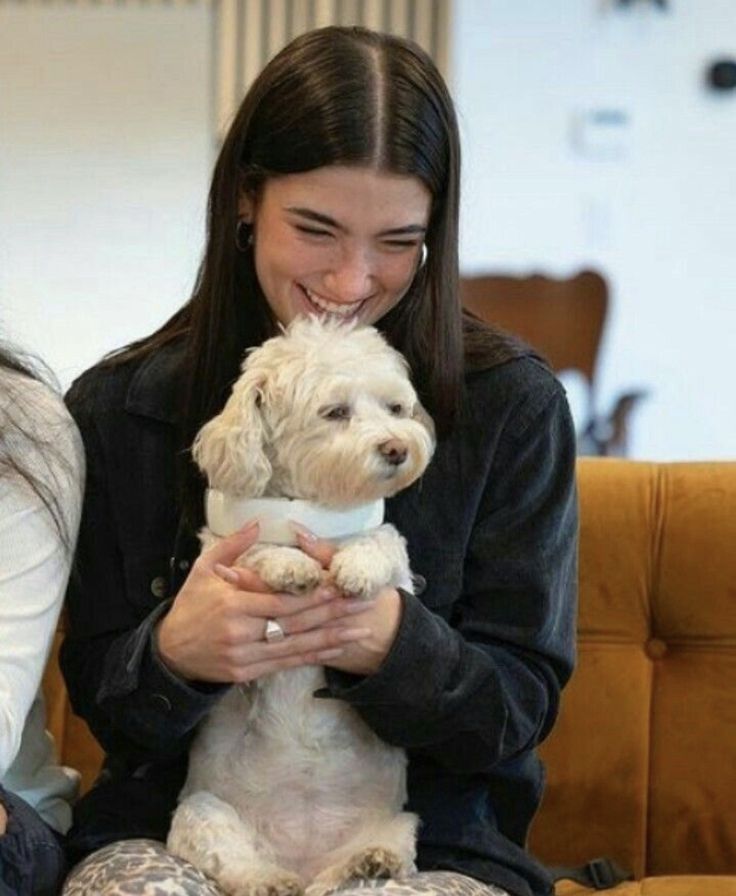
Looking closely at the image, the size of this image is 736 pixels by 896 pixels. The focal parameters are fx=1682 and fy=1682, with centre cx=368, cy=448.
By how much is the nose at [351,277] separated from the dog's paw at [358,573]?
0.94 feet

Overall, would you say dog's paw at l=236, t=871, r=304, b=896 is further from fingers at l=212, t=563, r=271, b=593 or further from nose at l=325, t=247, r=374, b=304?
nose at l=325, t=247, r=374, b=304

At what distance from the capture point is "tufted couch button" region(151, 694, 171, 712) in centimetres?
169

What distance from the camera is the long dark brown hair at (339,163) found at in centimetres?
176

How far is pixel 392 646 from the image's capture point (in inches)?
65.2

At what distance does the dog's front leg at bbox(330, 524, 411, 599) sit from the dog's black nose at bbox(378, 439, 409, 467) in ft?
0.31

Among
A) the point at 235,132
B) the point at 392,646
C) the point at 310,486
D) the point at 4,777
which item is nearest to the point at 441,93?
the point at 235,132

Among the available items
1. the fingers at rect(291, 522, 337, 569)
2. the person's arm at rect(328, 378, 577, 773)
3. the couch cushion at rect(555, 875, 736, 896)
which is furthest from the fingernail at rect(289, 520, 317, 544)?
the couch cushion at rect(555, 875, 736, 896)

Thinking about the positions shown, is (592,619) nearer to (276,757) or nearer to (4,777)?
(276,757)

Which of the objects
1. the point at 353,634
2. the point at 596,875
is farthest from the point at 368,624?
the point at 596,875

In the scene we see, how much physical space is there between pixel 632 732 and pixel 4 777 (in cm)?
82

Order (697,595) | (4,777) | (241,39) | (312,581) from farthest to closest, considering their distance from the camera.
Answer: (241,39)
(697,595)
(4,777)
(312,581)

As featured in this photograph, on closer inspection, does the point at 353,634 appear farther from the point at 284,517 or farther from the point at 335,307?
the point at 335,307

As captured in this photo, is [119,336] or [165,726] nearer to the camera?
[165,726]

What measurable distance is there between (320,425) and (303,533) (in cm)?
12
